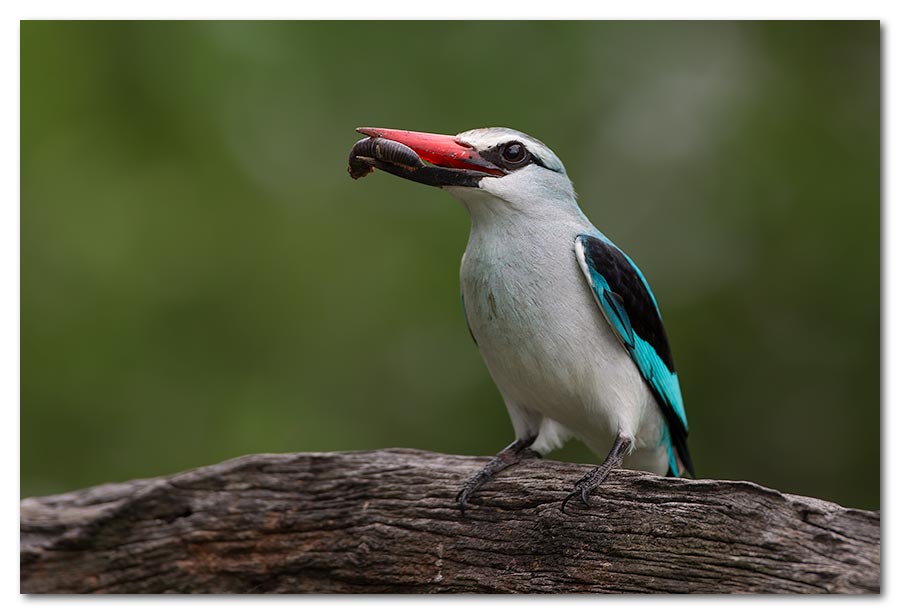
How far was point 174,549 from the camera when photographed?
3.57 m

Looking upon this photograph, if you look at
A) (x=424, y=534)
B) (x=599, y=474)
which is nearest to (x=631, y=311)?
(x=599, y=474)

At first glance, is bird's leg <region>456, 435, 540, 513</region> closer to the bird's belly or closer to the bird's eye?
the bird's belly

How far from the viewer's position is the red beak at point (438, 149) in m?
→ 3.18

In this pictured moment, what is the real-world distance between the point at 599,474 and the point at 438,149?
1.16 metres

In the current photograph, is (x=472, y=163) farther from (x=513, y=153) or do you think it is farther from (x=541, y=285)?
(x=541, y=285)

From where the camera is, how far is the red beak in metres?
3.18

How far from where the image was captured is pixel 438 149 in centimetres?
318

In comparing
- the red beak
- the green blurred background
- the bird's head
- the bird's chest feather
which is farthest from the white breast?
the green blurred background

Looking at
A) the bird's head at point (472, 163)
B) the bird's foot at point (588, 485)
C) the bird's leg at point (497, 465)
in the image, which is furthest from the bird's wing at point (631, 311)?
the bird's leg at point (497, 465)

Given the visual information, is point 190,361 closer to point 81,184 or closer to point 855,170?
point 81,184

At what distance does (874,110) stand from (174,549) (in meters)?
2.93

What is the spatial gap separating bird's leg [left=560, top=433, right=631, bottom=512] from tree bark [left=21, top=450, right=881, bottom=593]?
29 mm

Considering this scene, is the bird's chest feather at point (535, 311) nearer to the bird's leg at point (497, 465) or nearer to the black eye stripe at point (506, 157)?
the black eye stripe at point (506, 157)

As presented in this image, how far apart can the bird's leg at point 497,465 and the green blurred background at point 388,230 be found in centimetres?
72
